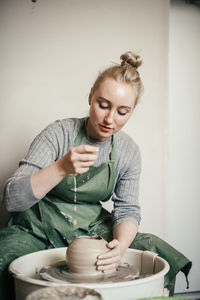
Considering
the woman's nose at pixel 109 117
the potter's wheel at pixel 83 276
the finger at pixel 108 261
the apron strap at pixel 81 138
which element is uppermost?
the woman's nose at pixel 109 117

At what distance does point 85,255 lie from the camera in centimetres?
125

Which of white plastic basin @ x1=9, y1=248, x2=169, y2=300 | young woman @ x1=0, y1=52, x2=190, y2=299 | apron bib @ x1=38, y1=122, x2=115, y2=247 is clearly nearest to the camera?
white plastic basin @ x1=9, y1=248, x2=169, y2=300

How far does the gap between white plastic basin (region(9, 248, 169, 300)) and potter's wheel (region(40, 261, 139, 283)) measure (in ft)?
0.22

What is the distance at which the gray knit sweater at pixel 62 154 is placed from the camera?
4.30 ft

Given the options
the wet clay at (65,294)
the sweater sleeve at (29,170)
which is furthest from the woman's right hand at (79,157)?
the wet clay at (65,294)

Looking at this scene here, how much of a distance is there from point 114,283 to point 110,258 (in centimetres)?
22

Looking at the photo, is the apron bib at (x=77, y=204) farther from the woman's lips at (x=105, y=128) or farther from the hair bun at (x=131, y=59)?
the hair bun at (x=131, y=59)

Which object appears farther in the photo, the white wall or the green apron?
the white wall

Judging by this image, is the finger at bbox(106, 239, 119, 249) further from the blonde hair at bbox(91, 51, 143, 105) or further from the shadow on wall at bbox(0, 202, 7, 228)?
the shadow on wall at bbox(0, 202, 7, 228)

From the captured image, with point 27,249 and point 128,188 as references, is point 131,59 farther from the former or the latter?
point 27,249

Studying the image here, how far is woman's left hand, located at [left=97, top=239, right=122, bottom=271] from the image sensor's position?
4.12 ft

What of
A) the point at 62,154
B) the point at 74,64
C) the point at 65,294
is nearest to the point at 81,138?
the point at 62,154

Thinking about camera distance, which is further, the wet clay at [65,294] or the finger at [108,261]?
the finger at [108,261]

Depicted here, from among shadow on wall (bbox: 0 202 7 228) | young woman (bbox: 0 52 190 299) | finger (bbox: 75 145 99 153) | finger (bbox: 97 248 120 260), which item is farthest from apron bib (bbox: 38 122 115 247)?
shadow on wall (bbox: 0 202 7 228)
